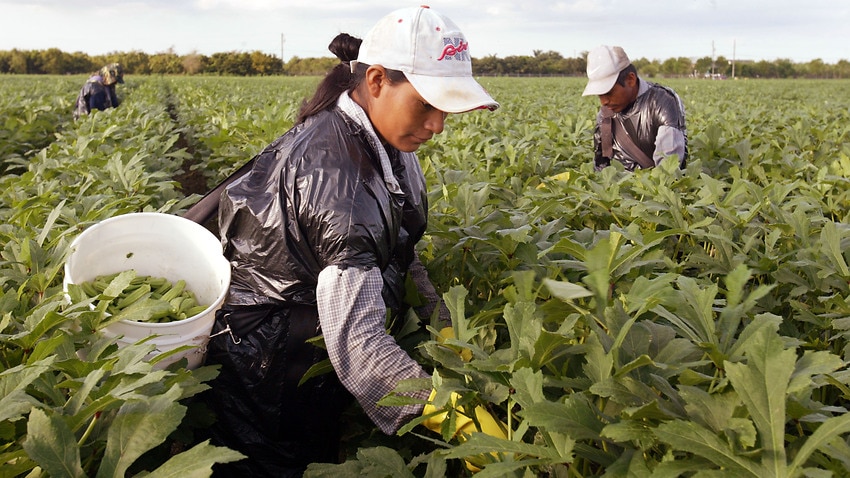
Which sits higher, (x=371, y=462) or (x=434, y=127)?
(x=434, y=127)

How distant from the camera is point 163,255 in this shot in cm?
227

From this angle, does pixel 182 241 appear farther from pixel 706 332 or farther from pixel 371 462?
pixel 706 332

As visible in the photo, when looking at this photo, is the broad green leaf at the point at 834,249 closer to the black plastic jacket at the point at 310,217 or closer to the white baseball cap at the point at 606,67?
the black plastic jacket at the point at 310,217

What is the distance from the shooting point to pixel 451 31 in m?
1.99

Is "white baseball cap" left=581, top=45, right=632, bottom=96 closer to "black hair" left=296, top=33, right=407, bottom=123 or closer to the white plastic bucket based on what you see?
"black hair" left=296, top=33, right=407, bottom=123

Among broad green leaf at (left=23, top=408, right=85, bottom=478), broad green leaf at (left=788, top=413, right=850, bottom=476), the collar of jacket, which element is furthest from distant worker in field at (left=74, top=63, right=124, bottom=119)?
broad green leaf at (left=788, top=413, right=850, bottom=476)

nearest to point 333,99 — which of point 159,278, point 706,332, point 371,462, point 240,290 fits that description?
point 240,290

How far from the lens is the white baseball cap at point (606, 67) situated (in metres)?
4.72

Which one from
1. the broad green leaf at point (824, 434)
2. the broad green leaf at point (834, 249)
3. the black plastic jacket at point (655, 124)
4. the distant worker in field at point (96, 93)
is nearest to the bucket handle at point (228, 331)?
the broad green leaf at point (824, 434)

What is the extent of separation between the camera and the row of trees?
58938 mm

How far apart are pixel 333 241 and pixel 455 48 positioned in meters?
0.67

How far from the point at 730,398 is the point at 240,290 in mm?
1538

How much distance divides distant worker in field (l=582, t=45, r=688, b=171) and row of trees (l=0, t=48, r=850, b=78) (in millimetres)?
47878

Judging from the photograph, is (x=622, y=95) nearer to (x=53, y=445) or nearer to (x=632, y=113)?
(x=632, y=113)
